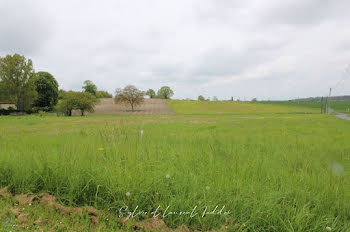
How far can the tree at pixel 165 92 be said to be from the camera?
5930 inches

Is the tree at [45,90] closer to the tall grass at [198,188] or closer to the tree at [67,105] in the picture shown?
the tree at [67,105]

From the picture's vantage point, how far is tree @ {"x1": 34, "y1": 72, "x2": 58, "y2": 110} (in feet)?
213

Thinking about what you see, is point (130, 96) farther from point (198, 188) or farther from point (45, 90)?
point (198, 188)

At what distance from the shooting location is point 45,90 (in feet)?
216

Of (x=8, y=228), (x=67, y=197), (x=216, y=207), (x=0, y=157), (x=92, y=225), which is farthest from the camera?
(x=0, y=157)

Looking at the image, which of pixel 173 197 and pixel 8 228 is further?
pixel 173 197

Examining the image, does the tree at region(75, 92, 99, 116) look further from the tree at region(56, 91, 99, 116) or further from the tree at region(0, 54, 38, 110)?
the tree at region(0, 54, 38, 110)

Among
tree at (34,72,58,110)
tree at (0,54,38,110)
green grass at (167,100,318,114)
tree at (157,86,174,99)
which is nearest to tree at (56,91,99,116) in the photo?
tree at (0,54,38,110)

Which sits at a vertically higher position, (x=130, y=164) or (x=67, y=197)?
(x=130, y=164)

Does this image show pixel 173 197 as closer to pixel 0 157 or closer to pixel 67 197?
pixel 67 197

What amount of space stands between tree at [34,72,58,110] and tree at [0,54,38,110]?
1230cm

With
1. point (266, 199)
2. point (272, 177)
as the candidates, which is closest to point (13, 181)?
point (266, 199)

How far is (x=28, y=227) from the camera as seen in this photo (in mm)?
2270

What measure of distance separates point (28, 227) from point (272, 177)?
3.76m
